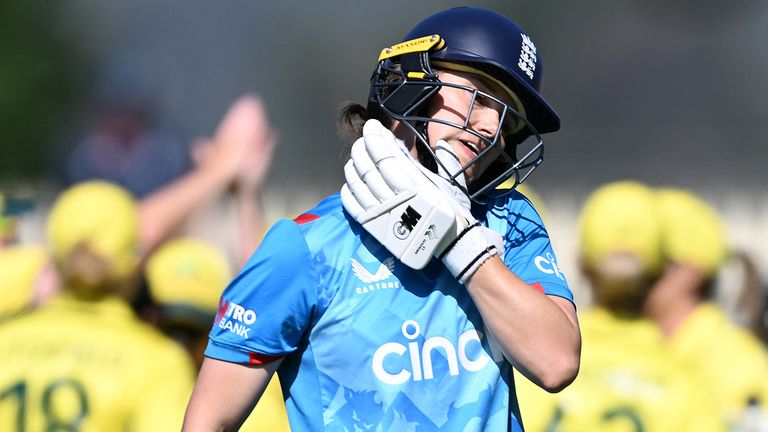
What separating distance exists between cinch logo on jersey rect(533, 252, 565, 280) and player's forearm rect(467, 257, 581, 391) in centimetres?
19

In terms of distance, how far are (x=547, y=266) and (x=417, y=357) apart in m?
0.37

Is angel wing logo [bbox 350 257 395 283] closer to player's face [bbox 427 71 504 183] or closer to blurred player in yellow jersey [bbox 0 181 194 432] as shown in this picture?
player's face [bbox 427 71 504 183]

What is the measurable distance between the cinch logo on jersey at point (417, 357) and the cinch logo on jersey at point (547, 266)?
0.25m

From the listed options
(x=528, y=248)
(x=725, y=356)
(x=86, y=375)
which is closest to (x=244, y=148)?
(x=86, y=375)

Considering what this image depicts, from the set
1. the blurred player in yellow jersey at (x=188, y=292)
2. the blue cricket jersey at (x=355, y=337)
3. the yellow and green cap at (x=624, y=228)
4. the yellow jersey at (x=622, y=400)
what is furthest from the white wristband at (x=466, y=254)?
the yellow and green cap at (x=624, y=228)

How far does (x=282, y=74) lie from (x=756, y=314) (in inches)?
381

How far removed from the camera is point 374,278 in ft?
7.16

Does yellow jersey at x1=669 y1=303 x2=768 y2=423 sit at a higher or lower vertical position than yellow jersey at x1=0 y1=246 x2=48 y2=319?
lower

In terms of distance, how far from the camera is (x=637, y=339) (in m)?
5.27

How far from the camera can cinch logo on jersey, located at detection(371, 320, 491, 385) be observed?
2.14 meters

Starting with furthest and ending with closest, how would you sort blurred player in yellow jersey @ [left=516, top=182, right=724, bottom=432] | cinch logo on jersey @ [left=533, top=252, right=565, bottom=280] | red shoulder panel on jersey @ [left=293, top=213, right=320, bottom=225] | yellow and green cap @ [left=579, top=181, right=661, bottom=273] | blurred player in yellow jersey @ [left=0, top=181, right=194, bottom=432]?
yellow and green cap @ [left=579, top=181, right=661, bottom=273] → blurred player in yellow jersey @ [left=516, top=182, right=724, bottom=432] → blurred player in yellow jersey @ [left=0, top=181, right=194, bottom=432] → cinch logo on jersey @ [left=533, top=252, right=565, bottom=280] → red shoulder panel on jersey @ [left=293, top=213, right=320, bottom=225]

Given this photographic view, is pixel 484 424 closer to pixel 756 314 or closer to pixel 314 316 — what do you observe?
pixel 314 316

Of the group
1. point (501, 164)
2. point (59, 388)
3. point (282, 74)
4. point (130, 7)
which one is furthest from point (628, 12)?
point (501, 164)

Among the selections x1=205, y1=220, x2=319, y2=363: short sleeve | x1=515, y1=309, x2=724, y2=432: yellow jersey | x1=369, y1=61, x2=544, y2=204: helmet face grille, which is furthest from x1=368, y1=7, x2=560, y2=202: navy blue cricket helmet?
x1=515, y1=309, x2=724, y2=432: yellow jersey
